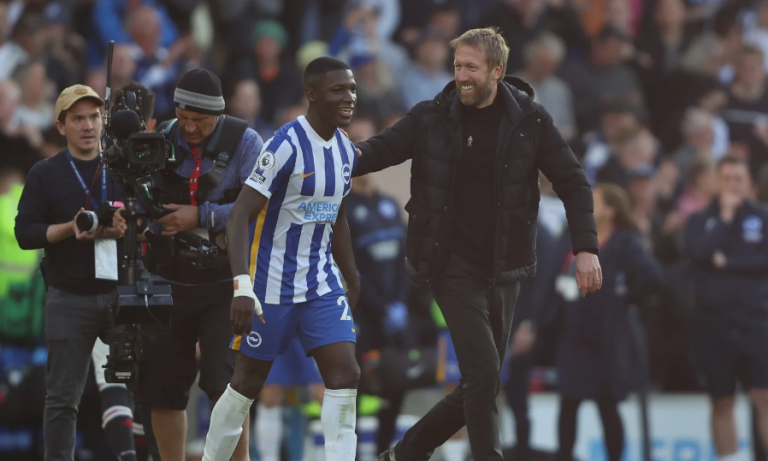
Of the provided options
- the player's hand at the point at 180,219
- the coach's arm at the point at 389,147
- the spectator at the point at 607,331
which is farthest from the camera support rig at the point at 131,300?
the spectator at the point at 607,331

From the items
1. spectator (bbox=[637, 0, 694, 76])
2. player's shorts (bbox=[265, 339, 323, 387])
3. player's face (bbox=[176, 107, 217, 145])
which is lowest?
player's shorts (bbox=[265, 339, 323, 387])

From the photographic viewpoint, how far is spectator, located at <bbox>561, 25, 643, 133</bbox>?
15.1 metres

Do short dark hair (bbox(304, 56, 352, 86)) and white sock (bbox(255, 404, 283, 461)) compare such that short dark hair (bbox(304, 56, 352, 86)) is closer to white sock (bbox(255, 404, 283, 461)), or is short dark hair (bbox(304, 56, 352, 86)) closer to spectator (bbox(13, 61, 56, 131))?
white sock (bbox(255, 404, 283, 461))

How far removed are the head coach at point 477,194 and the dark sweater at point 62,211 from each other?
1723 mm

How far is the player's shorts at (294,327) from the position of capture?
659 centimetres

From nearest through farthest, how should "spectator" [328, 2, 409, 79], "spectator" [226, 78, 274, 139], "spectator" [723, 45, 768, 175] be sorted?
"spectator" [226, 78, 274, 139] < "spectator" [328, 2, 409, 79] < "spectator" [723, 45, 768, 175]

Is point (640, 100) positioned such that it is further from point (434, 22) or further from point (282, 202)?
point (282, 202)

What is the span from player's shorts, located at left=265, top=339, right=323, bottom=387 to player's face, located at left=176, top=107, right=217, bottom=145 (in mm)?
3954

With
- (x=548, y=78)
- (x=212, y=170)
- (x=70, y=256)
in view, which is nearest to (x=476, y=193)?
(x=212, y=170)

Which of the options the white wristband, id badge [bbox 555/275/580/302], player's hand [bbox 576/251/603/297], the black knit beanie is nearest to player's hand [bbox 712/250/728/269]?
id badge [bbox 555/275/580/302]

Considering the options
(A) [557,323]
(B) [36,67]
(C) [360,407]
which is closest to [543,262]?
(A) [557,323]

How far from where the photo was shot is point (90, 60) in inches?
510

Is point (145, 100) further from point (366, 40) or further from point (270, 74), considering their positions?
point (366, 40)

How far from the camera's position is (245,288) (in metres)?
6.20
